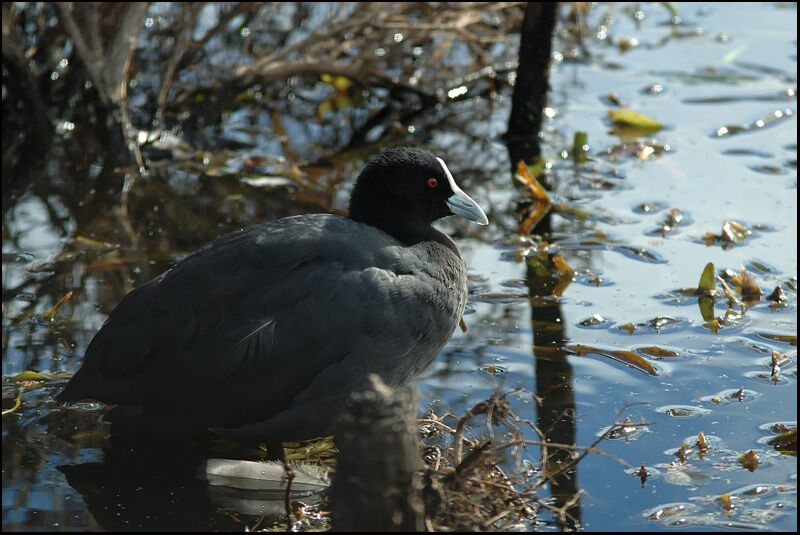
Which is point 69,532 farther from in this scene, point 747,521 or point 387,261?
point 747,521

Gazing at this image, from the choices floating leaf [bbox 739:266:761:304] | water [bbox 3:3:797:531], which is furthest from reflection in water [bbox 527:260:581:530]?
floating leaf [bbox 739:266:761:304]

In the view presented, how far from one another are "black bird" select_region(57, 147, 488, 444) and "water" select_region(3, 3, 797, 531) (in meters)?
0.26

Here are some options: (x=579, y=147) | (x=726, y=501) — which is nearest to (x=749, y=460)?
(x=726, y=501)

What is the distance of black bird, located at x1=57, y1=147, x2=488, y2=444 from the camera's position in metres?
3.58

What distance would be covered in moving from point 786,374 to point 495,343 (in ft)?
3.94

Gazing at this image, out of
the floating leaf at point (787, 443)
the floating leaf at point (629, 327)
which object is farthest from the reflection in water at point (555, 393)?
the floating leaf at point (787, 443)

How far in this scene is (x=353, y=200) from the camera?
4195mm

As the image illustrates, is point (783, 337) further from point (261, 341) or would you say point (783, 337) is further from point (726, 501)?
point (261, 341)

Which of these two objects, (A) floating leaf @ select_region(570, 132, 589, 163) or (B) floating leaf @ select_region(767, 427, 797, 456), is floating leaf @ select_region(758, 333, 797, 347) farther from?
(A) floating leaf @ select_region(570, 132, 589, 163)

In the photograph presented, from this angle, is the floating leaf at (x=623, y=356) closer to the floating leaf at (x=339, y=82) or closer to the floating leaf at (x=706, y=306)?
the floating leaf at (x=706, y=306)

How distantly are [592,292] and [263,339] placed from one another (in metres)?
2.02

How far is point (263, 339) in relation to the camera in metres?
3.57

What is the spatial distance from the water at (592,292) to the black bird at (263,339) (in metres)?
0.26

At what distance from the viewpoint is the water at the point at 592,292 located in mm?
3533
